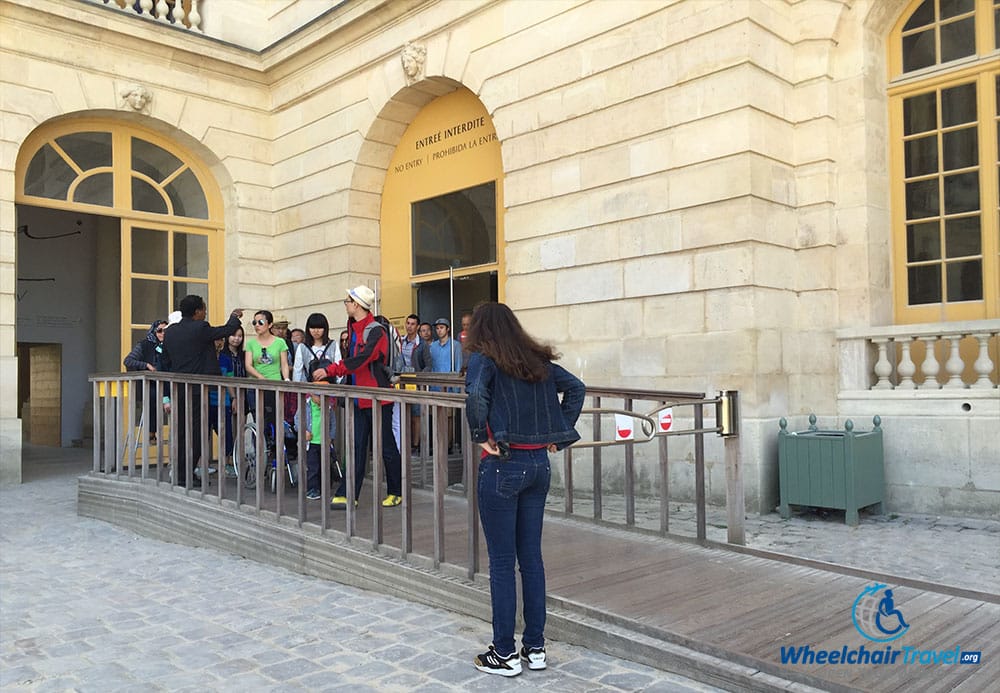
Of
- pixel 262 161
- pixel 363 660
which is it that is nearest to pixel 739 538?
pixel 363 660

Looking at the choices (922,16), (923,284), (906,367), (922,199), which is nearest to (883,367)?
(906,367)

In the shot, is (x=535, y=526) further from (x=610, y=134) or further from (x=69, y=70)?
(x=69, y=70)

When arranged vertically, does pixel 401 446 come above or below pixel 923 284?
below

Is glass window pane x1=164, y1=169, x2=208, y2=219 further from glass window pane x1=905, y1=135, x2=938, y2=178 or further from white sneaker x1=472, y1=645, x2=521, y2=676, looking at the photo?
white sneaker x1=472, y1=645, x2=521, y2=676

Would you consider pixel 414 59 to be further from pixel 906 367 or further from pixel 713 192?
pixel 906 367

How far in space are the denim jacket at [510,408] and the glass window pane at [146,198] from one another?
10.3 meters

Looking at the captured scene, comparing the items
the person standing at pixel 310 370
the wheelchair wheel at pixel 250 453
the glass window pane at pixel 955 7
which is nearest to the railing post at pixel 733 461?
the person standing at pixel 310 370

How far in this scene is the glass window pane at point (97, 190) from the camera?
11.8m

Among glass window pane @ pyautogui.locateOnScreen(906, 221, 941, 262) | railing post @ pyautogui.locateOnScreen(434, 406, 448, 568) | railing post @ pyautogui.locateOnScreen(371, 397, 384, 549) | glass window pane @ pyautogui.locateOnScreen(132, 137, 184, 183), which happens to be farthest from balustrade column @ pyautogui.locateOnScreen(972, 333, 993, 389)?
glass window pane @ pyautogui.locateOnScreen(132, 137, 184, 183)

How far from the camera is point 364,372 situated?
658 centimetres

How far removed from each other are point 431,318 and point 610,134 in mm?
4567

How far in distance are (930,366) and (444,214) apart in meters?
6.67

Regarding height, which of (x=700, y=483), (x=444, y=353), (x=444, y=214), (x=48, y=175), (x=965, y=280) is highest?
(x=48, y=175)

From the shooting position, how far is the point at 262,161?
1347cm
